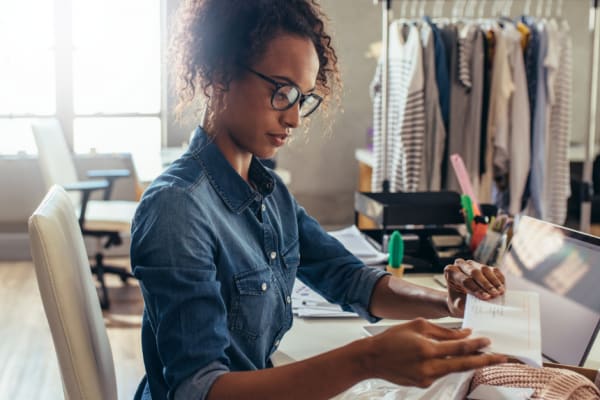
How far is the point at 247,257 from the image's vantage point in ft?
3.72

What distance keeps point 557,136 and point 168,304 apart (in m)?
2.87

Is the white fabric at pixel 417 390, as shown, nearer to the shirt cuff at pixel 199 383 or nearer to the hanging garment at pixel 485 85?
the shirt cuff at pixel 199 383

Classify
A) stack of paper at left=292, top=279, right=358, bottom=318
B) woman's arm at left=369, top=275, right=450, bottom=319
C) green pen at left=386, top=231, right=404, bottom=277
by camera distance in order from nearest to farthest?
woman's arm at left=369, top=275, right=450, bottom=319
stack of paper at left=292, top=279, right=358, bottom=318
green pen at left=386, top=231, right=404, bottom=277

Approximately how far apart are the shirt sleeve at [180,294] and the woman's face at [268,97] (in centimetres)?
18

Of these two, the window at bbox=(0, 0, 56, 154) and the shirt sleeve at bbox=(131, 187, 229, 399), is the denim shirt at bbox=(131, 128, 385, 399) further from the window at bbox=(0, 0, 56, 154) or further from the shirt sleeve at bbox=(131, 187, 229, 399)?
the window at bbox=(0, 0, 56, 154)

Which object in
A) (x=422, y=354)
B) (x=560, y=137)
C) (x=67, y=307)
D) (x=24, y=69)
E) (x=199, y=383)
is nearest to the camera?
(x=422, y=354)

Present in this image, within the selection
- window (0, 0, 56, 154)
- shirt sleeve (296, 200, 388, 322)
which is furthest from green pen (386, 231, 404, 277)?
window (0, 0, 56, 154)

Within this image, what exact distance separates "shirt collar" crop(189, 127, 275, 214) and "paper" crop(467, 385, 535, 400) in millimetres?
434

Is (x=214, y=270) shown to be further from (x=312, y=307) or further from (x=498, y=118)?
(x=498, y=118)

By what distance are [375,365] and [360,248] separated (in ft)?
3.73

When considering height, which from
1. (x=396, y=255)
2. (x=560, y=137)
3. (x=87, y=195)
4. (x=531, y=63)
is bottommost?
(x=87, y=195)

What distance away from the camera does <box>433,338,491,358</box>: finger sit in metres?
0.84

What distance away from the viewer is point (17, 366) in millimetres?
3086

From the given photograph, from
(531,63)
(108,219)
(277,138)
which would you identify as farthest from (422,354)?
(108,219)
